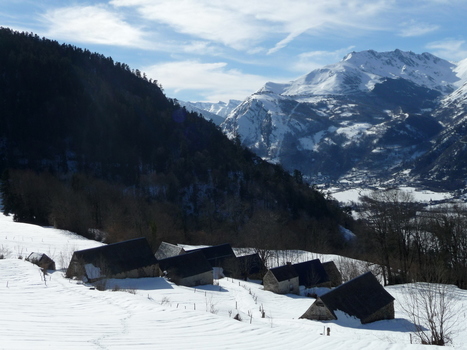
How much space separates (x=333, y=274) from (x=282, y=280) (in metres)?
8.24

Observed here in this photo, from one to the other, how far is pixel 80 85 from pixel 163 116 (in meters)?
22.4

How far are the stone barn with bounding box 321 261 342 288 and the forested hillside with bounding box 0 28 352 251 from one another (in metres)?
12.7

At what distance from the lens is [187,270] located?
36.2 metres

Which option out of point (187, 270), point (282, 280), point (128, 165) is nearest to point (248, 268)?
point (282, 280)

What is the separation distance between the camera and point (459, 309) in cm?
2889

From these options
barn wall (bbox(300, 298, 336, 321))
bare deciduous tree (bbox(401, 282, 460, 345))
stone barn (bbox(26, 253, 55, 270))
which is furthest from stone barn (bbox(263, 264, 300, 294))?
stone barn (bbox(26, 253, 55, 270))

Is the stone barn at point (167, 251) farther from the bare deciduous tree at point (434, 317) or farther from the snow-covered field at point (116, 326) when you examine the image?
the snow-covered field at point (116, 326)

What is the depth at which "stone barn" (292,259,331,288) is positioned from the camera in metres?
41.8

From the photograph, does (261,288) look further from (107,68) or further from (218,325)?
(107,68)

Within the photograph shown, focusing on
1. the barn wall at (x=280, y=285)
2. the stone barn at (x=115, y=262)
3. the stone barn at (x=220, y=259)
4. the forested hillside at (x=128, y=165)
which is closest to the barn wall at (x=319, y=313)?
the barn wall at (x=280, y=285)

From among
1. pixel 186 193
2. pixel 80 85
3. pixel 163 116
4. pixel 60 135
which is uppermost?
pixel 80 85

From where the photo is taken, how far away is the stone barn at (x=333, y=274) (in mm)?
44219

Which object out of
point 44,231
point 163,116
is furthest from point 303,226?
point 163,116

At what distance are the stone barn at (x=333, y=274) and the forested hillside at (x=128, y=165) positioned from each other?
12.7 meters
